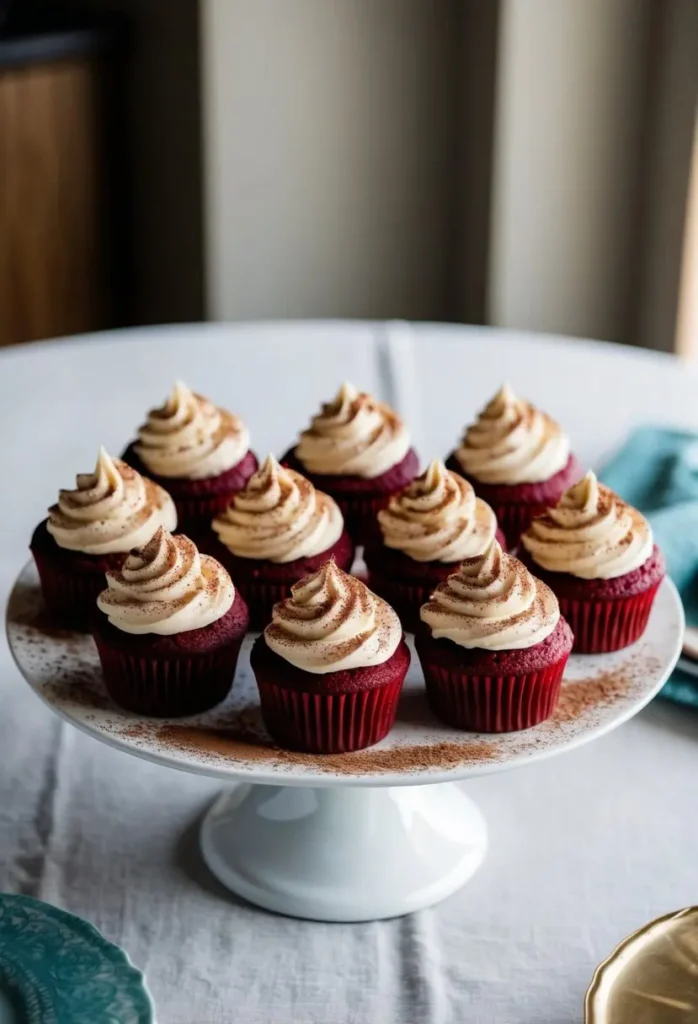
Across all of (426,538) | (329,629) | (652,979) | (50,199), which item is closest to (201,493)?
(426,538)

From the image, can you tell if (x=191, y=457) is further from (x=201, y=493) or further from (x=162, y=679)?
(x=162, y=679)

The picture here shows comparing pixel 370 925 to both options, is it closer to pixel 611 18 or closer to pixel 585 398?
pixel 585 398

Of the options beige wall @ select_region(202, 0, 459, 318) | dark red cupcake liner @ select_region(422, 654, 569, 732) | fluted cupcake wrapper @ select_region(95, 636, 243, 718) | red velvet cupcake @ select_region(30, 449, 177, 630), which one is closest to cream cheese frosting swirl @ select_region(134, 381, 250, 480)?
red velvet cupcake @ select_region(30, 449, 177, 630)

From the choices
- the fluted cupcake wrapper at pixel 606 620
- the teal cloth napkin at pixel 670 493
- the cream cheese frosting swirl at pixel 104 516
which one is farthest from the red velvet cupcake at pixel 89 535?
the teal cloth napkin at pixel 670 493

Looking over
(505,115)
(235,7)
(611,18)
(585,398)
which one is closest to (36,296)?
(235,7)

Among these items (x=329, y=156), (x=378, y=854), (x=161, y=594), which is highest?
(x=329, y=156)

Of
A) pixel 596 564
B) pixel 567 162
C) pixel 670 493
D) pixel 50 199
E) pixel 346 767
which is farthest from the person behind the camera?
pixel 50 199
